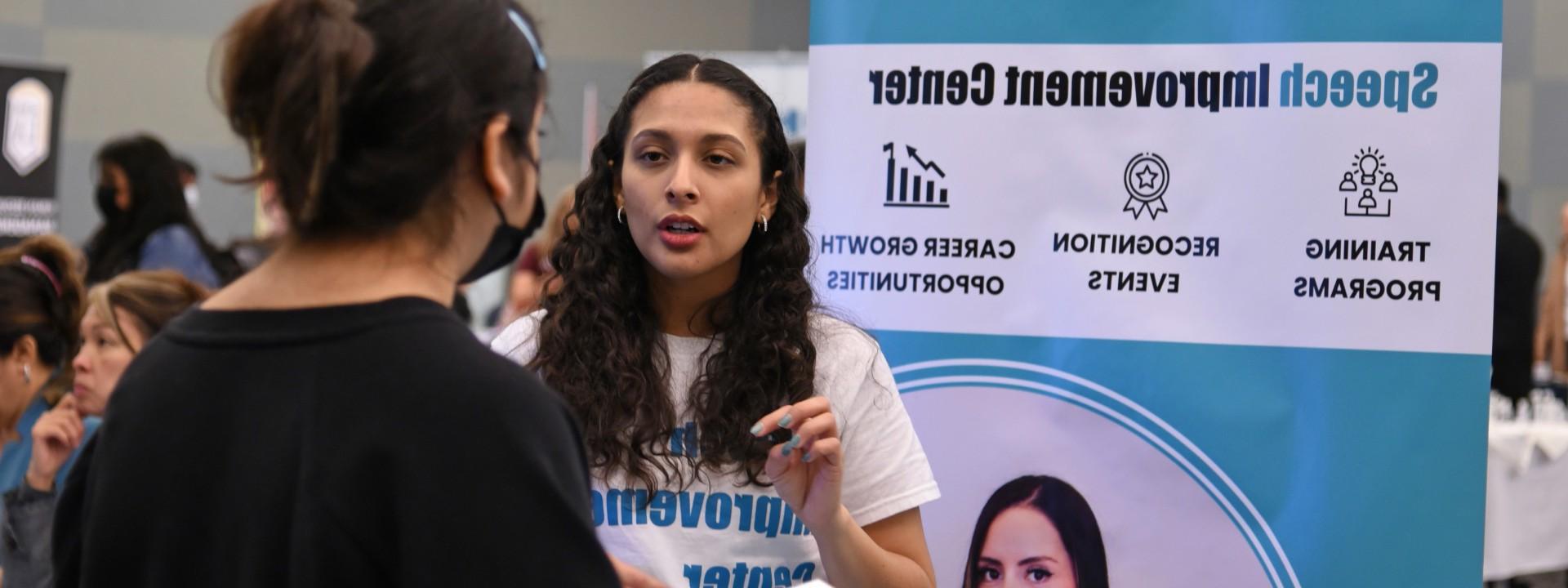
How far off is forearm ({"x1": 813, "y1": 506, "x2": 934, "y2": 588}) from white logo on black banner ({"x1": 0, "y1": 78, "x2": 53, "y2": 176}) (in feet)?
18.9

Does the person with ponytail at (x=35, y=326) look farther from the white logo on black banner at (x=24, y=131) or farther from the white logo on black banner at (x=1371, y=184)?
the white logo on black banner at (x=24, y=131)

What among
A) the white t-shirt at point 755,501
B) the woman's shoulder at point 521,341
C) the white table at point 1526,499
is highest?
the woman's shoulder at point 521,341

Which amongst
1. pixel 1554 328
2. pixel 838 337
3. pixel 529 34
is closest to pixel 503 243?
pixel 529 34

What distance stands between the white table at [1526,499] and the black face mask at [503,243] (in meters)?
4.32

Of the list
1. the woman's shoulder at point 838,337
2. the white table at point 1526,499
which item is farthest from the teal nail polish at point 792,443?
the white table at point 1526,499

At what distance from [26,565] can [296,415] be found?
196 cm

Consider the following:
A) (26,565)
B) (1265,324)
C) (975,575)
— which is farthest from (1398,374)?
(26,565)

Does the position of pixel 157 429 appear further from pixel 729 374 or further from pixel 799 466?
pixel 729 374

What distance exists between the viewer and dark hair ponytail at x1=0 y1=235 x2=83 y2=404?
Result: 306 centimetres

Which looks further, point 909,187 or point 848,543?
point 909,187

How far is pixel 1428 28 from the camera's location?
195 cm

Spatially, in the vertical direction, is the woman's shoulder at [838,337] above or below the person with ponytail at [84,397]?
above

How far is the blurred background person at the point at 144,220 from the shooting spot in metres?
4.91

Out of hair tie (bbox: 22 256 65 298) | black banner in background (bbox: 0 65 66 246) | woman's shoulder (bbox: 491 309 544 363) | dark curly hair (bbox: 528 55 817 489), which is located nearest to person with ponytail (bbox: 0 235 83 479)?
hair tie (bbox: 22 256 65 298)
